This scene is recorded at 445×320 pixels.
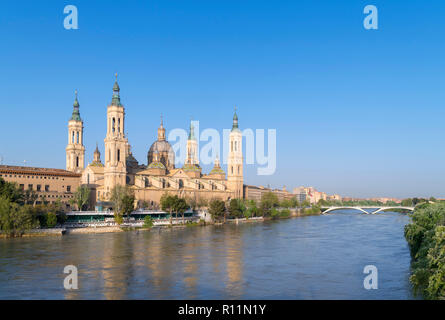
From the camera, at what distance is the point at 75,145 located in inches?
3666

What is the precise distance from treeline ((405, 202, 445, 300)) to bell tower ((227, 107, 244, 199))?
256ft

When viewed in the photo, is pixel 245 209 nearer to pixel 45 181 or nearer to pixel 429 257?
pixel 45 181

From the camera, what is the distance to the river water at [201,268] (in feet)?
81.2

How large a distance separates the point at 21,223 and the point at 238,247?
22527mm

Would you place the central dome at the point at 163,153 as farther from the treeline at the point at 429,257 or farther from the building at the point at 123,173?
the treeline at the point at 429,257

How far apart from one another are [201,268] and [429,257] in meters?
15.1

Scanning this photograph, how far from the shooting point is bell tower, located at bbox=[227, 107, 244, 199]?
114m

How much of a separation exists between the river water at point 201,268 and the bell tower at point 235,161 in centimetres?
6342

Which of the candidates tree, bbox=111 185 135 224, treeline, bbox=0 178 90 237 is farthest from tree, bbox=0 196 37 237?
tree, bbox=111 185 135 224
